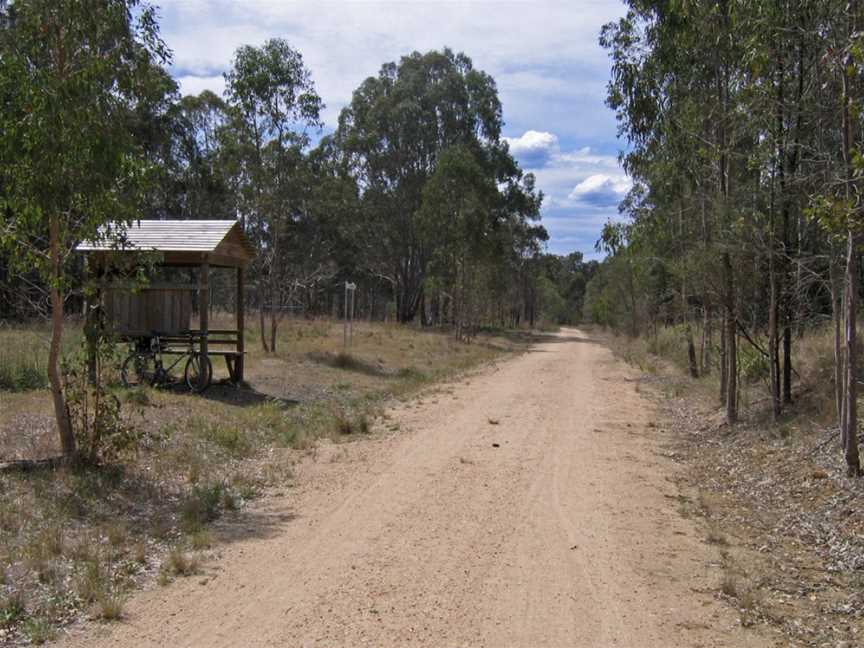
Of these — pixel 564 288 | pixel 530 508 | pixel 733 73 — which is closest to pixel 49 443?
pixel 530 508

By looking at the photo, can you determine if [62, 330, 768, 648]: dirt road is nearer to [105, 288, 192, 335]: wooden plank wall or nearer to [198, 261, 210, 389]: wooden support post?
[198, 261, 210, 389]: wooden support post

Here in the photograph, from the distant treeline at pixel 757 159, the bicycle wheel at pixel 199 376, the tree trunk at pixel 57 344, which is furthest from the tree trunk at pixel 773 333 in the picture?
the bicycle wheel at pixel 199 376

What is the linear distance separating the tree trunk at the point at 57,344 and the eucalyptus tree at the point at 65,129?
0.04 feet

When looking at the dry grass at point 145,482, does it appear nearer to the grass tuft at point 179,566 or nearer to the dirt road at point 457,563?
the grass tuft at point 179,566

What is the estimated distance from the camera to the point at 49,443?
9711mm

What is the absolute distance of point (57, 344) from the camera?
8883 millimetres

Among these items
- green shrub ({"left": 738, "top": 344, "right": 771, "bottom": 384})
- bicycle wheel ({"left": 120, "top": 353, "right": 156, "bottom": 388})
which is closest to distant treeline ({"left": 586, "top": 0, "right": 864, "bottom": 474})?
green shrub ({"left": 738, "top": 344, "right": 771, "bottom": 384})

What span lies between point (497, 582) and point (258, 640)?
1.85 metres

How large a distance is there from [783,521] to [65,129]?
8.29 metres

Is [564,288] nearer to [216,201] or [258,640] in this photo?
[216,201]

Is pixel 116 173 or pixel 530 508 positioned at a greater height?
pixel 116 173

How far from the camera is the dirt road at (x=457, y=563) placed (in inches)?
198

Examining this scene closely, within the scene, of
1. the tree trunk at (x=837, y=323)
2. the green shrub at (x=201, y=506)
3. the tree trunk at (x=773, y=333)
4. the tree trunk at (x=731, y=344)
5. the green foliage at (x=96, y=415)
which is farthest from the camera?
the tree trunk at (x=731, y=344)

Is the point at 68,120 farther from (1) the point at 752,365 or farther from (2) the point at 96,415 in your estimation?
(1) the point at 752,365
